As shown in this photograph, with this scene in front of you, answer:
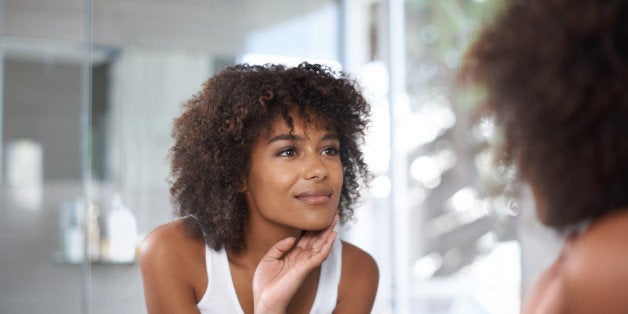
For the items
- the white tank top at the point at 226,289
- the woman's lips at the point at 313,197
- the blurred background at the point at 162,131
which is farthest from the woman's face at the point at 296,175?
the blurred background at the point at 162,131

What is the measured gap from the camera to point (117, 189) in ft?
7.31

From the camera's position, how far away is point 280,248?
1284 mm

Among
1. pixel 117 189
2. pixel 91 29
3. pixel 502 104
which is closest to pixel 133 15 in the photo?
pixel 91 29

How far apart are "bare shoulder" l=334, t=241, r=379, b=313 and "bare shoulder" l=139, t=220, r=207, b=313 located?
288 mm

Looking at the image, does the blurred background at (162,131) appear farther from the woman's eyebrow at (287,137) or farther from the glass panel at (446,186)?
the woman's eyebrow at (287,137)

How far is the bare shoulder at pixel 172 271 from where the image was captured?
1299 mm

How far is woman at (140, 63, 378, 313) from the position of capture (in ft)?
4.13

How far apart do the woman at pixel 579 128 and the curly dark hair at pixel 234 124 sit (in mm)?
581

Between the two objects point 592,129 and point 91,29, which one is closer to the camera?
point 592,129

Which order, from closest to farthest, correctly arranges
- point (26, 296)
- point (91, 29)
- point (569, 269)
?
point (569, 269)
point (91, 29)
point (26, 296)

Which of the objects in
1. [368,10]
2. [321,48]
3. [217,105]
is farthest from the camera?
[368,10]

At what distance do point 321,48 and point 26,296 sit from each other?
1463 millimetres

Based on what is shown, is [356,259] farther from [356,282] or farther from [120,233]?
[120,233]

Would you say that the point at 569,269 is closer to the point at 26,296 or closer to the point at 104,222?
the point at 104,222
